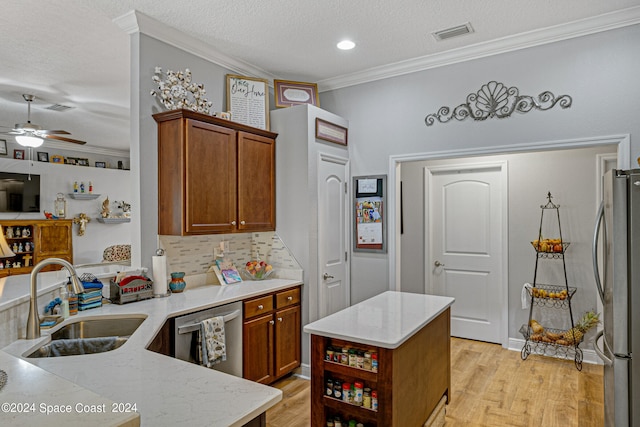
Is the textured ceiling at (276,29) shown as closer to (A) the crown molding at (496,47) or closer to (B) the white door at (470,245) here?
(A) the crown molding at (496,47)

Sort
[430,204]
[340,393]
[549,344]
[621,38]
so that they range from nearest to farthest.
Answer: [340,393] < [621,38] < [549,344] < [430,204]

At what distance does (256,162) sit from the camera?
139 inches

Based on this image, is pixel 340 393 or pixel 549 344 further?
pixel 549 344

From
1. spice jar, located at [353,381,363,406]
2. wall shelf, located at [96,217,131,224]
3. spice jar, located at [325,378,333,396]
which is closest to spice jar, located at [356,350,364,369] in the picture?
spice jar, located at [353,381,363,406]

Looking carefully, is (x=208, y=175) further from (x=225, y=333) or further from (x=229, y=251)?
(x=225, y=333)

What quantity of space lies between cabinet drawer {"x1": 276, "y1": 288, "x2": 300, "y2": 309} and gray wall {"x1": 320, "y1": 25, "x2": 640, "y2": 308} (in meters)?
0.80

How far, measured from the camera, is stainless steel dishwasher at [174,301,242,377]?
8.25 ft

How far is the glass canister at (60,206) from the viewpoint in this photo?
23.1ft

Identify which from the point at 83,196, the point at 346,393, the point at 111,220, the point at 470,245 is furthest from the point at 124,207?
the point at 346,393

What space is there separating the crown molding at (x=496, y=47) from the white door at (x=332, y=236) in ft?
2.79

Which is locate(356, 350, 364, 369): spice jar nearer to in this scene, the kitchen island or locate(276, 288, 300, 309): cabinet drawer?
the kitchen island

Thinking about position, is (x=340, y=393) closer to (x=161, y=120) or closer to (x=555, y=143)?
(x=161, y=120)

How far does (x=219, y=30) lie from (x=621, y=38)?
9.75 ft

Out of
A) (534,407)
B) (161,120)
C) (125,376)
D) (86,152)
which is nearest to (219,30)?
(161,120)
